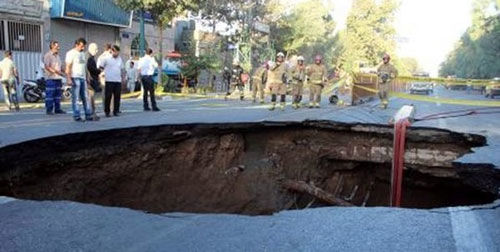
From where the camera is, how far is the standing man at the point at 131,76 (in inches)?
918

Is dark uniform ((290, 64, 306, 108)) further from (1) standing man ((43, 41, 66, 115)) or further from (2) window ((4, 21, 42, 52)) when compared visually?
(2) window ((4, 21, 42, 52))

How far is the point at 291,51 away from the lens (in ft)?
141

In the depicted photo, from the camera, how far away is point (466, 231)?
3.87m

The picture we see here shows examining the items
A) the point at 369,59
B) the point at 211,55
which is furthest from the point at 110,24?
the point at 369,59

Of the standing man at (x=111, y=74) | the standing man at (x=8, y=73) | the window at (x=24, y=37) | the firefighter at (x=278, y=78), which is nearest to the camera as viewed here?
the standing man at (x=111, y=74)

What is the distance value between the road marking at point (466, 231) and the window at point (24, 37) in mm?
19163

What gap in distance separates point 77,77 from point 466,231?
339 inches

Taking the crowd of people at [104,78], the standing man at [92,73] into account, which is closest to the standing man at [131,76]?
the crowd of people at [104,78]

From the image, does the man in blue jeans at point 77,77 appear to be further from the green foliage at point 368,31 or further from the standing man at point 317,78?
the green foliage at point 368,31

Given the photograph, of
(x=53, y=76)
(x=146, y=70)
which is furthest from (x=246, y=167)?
(x=53, y=76)

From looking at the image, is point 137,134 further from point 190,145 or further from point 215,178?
point 215,178

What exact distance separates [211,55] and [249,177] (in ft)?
60.4

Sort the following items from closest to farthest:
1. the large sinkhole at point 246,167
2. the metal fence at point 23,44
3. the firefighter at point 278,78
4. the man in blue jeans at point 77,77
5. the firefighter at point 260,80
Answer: the large sinkhole at point 246,167 < the man in blue jeans at point 77,77 < the firefighter at point 278,78 < the firefighter at point 260,80 < the metal fence at point 23,44

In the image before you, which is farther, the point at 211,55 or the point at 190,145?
the point at 211,55
